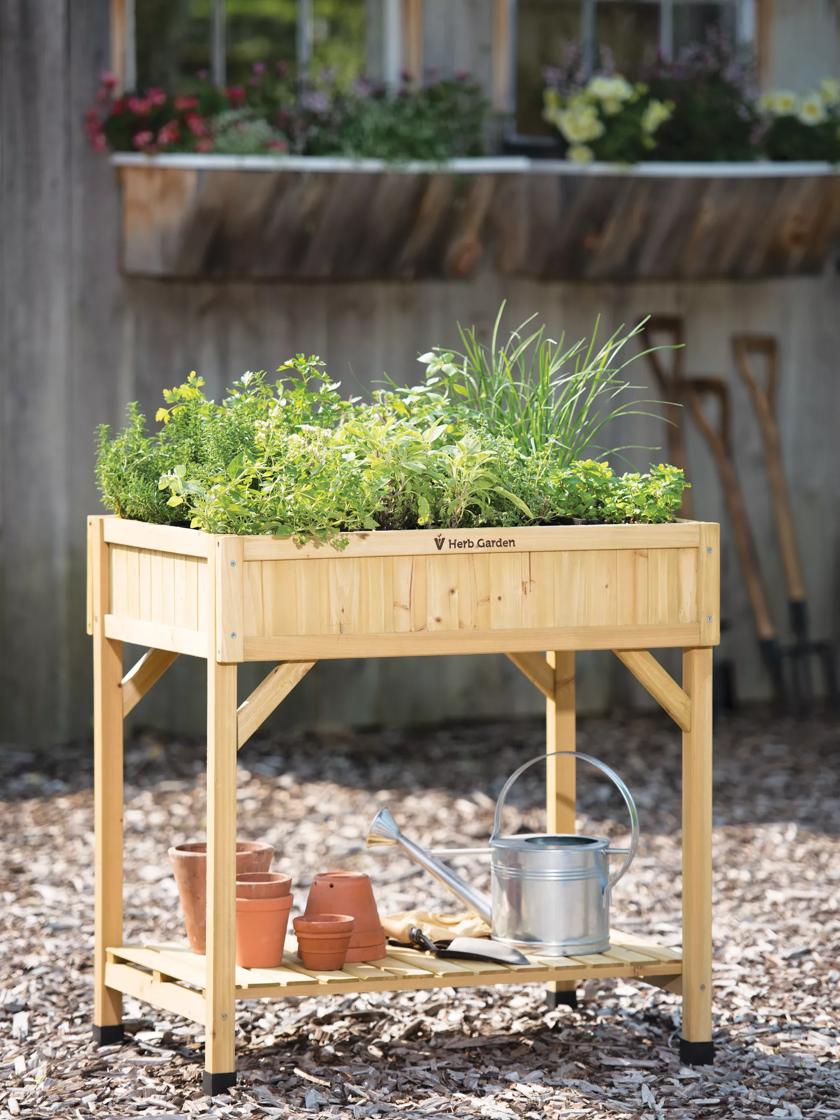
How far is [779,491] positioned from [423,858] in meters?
4.33

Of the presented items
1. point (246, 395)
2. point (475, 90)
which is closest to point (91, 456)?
point (475, 90)

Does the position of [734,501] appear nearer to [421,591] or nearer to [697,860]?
[697,860]

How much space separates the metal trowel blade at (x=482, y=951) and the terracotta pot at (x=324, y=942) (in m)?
0.22

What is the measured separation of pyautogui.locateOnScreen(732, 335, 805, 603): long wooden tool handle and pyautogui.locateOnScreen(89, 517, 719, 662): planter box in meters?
4.23

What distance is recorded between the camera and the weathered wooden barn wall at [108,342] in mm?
6629

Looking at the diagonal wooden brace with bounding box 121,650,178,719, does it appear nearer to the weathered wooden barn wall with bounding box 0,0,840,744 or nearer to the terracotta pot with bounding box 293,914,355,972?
the terracotta pot with bounding box 293,914,355,972

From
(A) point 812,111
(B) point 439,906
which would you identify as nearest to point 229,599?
(B) point 439,906

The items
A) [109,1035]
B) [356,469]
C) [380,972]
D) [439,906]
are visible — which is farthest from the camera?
[439,906]

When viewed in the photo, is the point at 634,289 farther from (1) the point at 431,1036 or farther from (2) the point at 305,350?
(1) the point at 431,1036

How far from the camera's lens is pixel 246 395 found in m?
3.45

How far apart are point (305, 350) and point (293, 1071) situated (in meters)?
4.08

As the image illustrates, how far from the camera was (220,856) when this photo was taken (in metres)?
3.23

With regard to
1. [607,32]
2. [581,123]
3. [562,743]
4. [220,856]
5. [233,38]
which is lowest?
[220,856]

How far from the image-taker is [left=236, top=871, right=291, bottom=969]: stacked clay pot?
342 cm
